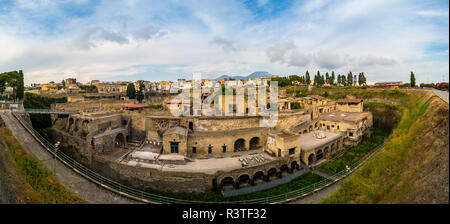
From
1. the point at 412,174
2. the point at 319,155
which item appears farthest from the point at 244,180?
the point at 412,174

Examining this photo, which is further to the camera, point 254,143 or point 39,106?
point 39,106

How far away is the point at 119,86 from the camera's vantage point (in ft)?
270

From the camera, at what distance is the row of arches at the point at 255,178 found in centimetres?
1860

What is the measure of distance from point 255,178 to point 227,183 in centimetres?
294

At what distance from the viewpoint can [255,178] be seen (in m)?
19.8

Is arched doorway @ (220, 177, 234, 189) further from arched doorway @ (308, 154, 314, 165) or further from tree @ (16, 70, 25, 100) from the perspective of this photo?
tree @ (16, 70, 25, 100)

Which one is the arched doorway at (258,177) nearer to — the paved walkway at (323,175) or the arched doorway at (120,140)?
the paved walkway at (323,175)

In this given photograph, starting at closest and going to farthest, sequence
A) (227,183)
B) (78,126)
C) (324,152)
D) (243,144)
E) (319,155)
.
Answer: (227,183) < (319,155) < (324,152) < (243,144) < (78,126)

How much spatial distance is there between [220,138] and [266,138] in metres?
5.88

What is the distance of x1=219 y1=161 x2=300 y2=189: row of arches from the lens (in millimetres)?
18597

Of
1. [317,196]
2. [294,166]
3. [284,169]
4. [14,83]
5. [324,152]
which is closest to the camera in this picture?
[317,196]

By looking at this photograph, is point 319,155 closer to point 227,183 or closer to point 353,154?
point 353,154

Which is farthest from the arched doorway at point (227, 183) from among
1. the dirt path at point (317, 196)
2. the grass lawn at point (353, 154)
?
the grass lawn at point (353, 154)

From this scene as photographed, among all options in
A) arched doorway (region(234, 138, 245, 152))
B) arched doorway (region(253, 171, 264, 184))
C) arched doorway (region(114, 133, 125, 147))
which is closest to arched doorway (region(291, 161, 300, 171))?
arched doorway (region(253, 171, 264, 184))
